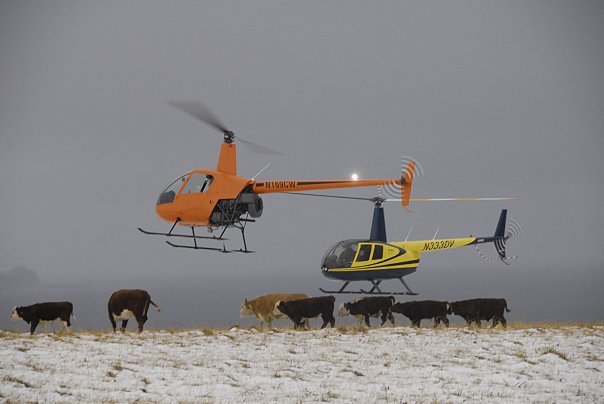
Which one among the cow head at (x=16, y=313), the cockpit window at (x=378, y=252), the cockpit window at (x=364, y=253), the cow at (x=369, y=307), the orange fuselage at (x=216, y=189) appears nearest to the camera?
the cow head at (x=16, y=313)

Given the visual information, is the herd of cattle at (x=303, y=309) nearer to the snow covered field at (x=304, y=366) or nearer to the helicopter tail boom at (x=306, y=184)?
the snow covered field at (x=304, y=366)

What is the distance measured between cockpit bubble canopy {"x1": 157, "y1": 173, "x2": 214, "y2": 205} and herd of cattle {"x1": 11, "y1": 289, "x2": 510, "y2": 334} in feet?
14.6

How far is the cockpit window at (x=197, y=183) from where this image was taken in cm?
2581

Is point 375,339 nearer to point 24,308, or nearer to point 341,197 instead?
point 341,197

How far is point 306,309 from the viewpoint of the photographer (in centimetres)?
2328

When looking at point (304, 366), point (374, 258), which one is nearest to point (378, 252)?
point (374, 258)

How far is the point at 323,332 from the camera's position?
883 inches

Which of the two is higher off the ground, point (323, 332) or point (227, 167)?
point (227, 167)

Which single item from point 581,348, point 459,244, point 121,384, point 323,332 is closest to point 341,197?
point 323,332

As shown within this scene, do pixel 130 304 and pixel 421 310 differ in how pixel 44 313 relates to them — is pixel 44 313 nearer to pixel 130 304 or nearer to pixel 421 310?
pixel 130 304

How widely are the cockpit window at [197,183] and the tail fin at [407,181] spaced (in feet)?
22.3

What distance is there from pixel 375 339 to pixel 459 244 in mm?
8186

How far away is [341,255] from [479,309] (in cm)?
502

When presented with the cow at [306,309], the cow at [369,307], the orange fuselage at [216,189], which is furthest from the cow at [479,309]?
the orange fuselage at [216,189]
